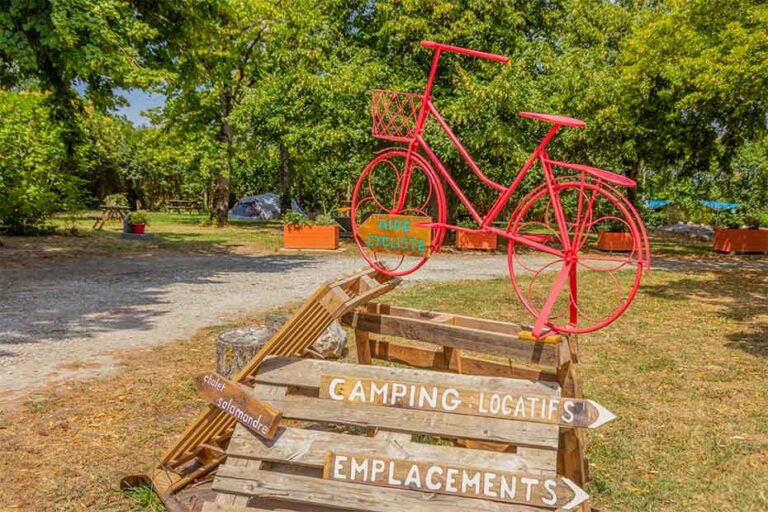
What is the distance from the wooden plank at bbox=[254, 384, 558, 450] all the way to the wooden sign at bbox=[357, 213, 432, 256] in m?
1.13

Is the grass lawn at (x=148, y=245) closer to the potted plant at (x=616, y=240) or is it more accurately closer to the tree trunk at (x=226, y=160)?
the potted plant at (x=616, y=240)

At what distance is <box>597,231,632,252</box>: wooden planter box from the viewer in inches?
822

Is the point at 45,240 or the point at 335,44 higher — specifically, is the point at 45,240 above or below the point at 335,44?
below

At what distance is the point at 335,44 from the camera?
19656 mm

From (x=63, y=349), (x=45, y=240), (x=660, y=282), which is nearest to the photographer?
(x=63, y=349)

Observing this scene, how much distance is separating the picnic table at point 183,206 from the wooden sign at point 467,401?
42.0 metres

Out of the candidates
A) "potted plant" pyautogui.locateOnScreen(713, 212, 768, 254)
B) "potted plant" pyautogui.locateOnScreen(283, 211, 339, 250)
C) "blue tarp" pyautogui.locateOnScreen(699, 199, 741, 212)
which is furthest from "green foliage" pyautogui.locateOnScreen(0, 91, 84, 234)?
"blue tarp" pyautogui.locateOnScreen(699, 199, 741, 212)

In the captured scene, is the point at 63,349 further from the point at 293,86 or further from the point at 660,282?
the point at 293,86

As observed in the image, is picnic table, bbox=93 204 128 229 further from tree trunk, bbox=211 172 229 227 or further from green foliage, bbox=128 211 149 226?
green foliage, bbox=128 211 149 226

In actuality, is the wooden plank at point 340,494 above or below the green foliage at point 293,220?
below

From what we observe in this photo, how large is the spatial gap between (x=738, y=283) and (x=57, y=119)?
16.6 metres

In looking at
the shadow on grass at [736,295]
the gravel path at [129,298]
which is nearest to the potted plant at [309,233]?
the gravel path at [129,298]

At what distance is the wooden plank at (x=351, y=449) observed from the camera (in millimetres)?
2713

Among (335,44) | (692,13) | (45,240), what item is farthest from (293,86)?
(692,13)
